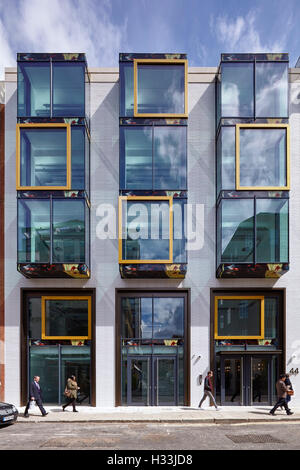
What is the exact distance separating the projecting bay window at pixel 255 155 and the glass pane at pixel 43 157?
6.77 metres

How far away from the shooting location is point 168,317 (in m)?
17.0

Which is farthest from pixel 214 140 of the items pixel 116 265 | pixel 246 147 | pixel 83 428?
pixel 83 428

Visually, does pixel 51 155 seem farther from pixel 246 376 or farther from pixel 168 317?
pixel 246 376

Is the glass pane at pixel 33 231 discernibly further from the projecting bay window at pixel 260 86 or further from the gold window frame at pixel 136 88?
the projecting bay window at pixel 260 86

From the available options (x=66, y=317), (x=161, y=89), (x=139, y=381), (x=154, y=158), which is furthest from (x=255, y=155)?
(x=139, y=381)

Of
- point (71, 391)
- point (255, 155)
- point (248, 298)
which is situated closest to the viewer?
point (71, 391)

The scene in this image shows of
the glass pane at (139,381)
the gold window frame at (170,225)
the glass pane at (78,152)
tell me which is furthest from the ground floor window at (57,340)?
the glass pane at (78,152)

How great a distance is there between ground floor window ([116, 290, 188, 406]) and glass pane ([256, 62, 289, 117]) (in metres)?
8.62

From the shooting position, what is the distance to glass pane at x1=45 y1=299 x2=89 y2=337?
16922mm

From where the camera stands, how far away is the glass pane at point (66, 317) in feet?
55.5

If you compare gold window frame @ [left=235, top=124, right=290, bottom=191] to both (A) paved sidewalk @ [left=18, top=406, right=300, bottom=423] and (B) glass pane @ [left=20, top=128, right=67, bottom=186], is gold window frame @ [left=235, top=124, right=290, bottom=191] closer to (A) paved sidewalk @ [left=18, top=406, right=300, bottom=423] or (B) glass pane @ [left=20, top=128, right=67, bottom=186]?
(B) glass pane @ [left=20, top=128, right=67, bottom=186]

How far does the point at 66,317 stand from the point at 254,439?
9.07 meters

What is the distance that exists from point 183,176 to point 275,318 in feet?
24.1

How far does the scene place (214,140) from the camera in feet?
57.7
